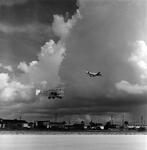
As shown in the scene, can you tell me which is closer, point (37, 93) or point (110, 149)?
point (110, 149)

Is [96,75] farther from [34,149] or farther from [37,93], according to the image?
[34,149]

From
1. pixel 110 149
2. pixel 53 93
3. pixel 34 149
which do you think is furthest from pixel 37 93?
pixel 110 149

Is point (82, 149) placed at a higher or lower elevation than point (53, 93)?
lower

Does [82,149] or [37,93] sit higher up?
[37,93]

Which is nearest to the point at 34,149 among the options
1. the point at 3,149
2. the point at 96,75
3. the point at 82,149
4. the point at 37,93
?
the point at 3,149

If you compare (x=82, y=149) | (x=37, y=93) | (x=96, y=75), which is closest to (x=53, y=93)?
(x=37, y=93)

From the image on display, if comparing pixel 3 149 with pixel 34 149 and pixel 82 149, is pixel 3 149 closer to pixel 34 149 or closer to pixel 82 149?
pixel 34 149

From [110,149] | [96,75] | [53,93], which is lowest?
[110,149]

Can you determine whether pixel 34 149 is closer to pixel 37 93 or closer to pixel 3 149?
pixel 3 149

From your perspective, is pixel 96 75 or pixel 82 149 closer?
pixel 82 149
